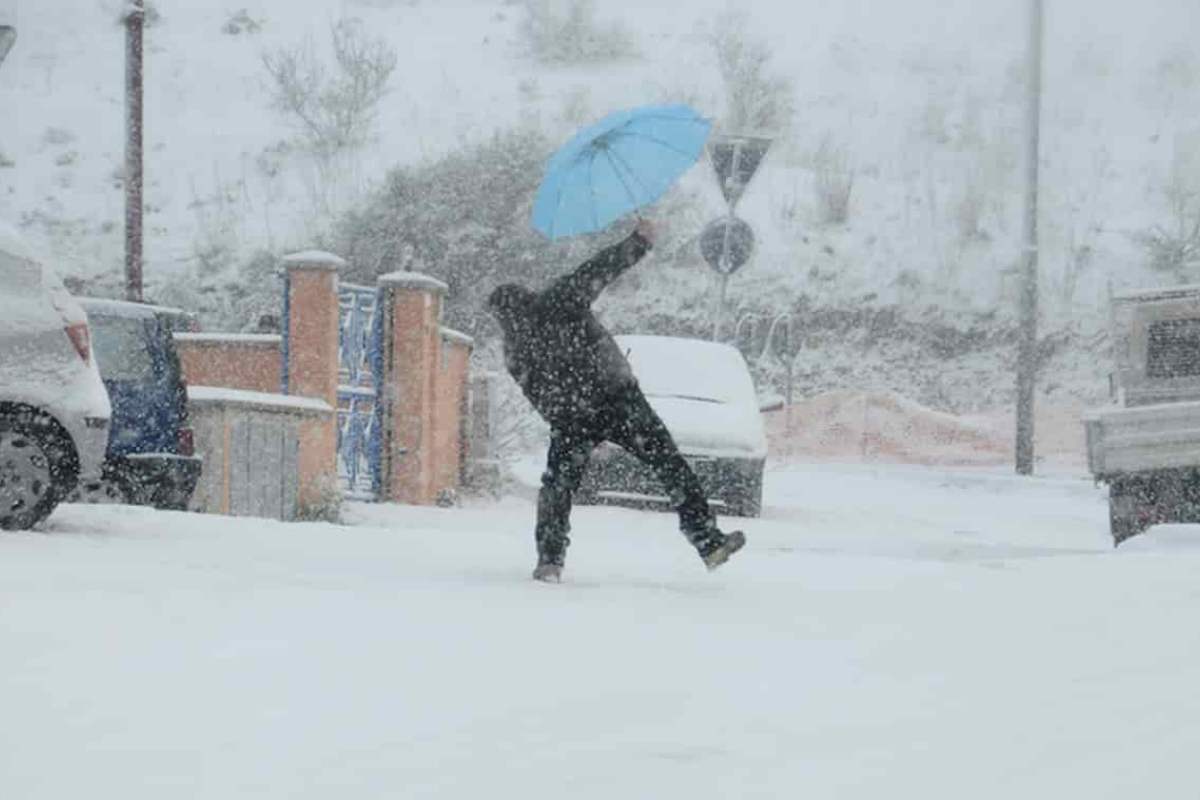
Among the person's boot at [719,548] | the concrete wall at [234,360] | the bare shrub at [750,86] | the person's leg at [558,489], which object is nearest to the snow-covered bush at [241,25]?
the bare shrub at [750,86]

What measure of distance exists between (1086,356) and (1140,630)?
2928cm

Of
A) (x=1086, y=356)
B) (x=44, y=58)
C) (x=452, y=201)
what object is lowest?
(x=1086, y=356)

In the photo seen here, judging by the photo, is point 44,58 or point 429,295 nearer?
point 429,295

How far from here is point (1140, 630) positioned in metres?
6.45

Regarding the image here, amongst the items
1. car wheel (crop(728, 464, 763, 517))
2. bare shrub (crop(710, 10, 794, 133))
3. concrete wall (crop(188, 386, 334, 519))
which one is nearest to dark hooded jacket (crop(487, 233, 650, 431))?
concrete wall (crop(188, 386, 334, 519))

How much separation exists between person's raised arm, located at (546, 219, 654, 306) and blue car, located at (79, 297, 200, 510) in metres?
4.29

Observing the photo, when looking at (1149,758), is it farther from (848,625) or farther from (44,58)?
(44,58)

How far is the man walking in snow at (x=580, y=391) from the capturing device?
7676mm

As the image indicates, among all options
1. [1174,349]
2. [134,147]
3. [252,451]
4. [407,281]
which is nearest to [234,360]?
[407,281]

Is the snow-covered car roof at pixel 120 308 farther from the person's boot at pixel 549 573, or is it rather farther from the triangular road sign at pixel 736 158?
the triangular road sign at pixel 736 158

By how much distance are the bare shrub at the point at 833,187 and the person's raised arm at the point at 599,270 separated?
31.6 meters

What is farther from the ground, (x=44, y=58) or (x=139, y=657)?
(x=44, y=58)

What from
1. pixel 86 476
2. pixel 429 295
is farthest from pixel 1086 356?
pixel 86 476

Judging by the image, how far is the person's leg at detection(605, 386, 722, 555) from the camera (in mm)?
7828
